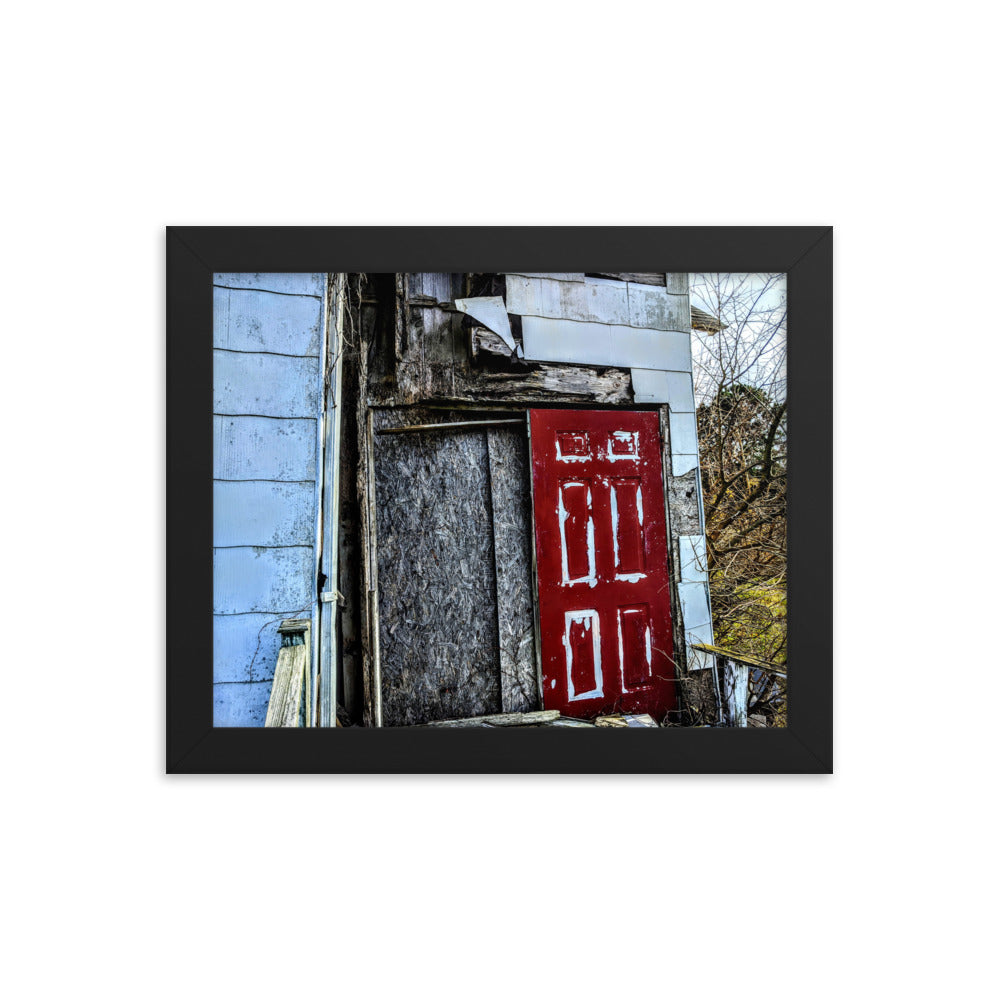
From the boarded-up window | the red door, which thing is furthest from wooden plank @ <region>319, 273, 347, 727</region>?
the red door

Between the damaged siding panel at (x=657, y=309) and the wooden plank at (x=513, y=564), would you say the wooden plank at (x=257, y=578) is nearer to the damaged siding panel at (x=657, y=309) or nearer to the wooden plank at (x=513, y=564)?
the wooden plank at (x=513, y=564)

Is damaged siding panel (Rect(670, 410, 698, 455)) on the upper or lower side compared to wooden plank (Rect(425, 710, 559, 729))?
upper

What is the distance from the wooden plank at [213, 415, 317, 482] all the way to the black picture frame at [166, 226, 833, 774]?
32mm

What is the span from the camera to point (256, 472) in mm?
952

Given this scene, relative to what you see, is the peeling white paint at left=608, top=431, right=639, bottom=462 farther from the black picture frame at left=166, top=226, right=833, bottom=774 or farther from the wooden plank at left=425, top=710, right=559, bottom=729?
the wooden plank at left=425, top=710, right=559, bottom=729

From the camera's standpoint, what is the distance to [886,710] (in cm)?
96

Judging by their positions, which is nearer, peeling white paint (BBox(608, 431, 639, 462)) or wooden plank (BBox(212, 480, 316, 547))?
wooden plank (BBox(212, 480, 316, 547))

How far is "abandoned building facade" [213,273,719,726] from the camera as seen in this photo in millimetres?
958

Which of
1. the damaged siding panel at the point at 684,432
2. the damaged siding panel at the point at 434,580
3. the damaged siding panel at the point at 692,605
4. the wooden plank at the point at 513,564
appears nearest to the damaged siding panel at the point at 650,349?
the damaged siding panel at the point at 684,432

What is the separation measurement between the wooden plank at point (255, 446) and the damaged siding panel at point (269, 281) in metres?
0.31

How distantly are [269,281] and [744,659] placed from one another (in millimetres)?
1460

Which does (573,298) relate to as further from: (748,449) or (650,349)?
(748,449)
